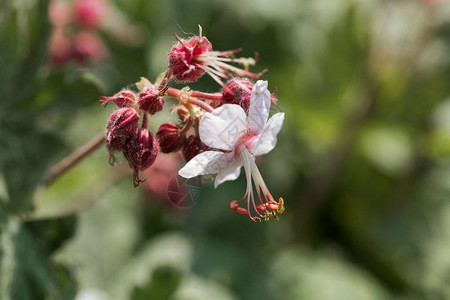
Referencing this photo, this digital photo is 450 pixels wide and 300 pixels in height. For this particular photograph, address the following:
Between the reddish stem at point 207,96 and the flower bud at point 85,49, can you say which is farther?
the flower bud at point 85,49

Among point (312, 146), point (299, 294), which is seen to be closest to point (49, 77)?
point (299, 294)

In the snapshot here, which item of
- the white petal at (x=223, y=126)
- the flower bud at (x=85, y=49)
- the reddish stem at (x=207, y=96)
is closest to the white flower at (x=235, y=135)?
the white petal at (x=223, y=126)

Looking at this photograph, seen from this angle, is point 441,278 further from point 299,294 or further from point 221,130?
point 221,130

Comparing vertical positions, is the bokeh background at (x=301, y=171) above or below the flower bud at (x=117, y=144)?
below

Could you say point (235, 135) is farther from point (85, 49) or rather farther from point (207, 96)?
point (85, 49)

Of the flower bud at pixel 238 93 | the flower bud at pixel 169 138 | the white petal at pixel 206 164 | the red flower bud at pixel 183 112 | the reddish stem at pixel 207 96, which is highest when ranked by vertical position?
the flower bud at pixel 238 93

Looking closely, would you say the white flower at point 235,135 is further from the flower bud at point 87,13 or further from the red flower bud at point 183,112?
the flower bud at point 87,13

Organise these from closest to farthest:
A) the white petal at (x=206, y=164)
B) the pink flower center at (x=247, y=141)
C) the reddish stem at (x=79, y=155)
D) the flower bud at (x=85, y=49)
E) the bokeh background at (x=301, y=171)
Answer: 1. the white petal at (x=206, y=164)
2. the pink flower center at (x=247, y=141)
3. the reddish stem at (x=79, y=155)
4. the flower bud at (x=85, y=49)
5. the bokeh background at (x=301, y=171)

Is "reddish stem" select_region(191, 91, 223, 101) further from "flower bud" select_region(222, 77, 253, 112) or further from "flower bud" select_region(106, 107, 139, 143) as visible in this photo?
"flower bud" select_region(106, 107, 139, 143)
